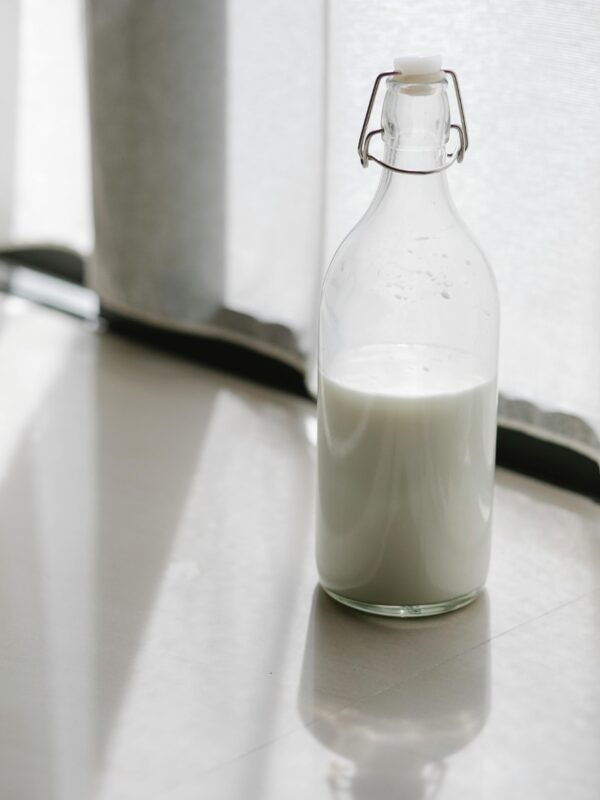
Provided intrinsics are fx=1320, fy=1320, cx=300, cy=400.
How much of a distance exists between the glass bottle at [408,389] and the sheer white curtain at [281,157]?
184 mm

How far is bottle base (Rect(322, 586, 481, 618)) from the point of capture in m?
0.82

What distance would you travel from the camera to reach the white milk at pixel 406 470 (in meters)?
0.78

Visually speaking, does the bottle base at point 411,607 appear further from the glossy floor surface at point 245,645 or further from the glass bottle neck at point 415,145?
the glass bottle neck at point 415,145

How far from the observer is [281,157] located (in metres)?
1.20

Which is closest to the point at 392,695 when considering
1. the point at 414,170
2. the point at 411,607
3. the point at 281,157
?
the point at 411,607

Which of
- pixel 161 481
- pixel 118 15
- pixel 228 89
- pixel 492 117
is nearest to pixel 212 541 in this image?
pixel 161 481

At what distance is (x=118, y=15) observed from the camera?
1.29 meters

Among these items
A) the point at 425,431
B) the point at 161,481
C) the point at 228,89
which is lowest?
the point at 161,481

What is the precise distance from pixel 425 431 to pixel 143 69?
0.67 meters

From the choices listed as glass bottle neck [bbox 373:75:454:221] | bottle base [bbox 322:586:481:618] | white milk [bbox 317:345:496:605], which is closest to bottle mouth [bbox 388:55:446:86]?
glass bottle neck [bbox 373:75:454:221]

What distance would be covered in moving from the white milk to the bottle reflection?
0.07 ft

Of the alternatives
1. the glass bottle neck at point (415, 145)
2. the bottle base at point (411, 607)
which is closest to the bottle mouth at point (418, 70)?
the glass bottle neck at point (415, 145)

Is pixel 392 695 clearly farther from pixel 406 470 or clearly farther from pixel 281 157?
pixel 281 157

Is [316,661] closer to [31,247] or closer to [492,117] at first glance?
[492,117]
